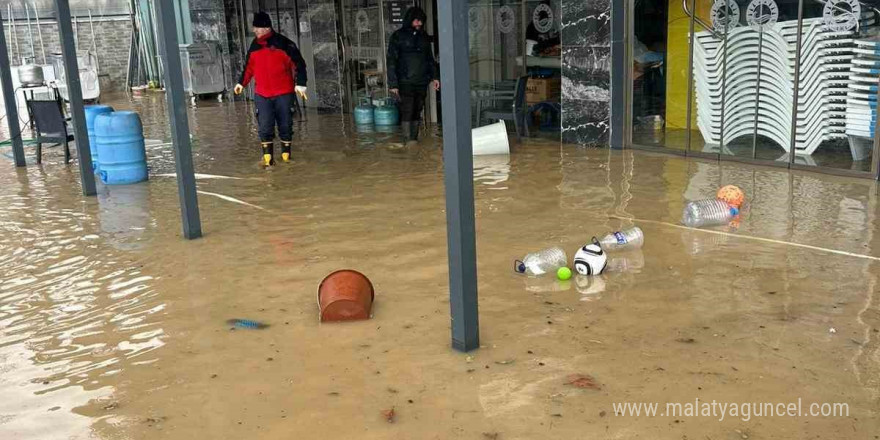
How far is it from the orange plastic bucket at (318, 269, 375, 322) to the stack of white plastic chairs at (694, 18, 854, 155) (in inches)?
239

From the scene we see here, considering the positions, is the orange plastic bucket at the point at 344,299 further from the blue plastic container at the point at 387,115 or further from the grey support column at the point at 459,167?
the blue plastic container at the point at 387,115

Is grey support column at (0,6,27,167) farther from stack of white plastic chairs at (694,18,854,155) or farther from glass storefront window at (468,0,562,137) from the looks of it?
stack of white plastic chairs at (694,18,854,155)

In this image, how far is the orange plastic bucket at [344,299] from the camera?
16.0 feet

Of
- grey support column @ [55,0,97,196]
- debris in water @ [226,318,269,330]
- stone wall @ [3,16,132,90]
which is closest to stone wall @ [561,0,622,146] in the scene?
grey support column @ [55,0,97,196]

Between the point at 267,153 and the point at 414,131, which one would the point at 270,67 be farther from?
the point at 414,131

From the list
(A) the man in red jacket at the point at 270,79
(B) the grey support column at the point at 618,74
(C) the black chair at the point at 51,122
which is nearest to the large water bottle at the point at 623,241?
(B) the grey support column at the point at 618,74

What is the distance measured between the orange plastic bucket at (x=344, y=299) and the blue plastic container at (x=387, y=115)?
879 cm

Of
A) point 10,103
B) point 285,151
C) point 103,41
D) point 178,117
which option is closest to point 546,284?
point 178,117

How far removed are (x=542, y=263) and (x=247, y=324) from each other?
2.01m

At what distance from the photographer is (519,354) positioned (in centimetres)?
437

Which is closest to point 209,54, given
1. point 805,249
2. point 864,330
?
point 805,249

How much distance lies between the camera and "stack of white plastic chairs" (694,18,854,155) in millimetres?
8633

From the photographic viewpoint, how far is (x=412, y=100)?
1138cm

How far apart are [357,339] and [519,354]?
0.94m
